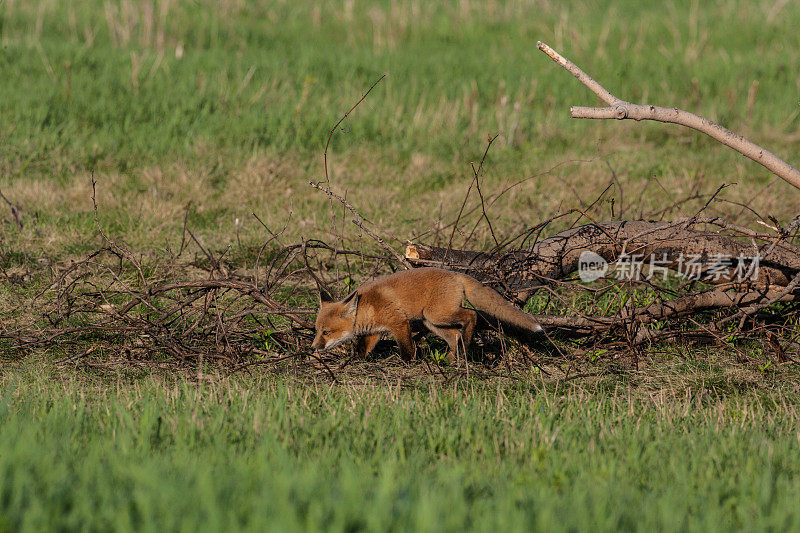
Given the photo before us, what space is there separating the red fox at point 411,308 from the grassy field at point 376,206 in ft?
1.53

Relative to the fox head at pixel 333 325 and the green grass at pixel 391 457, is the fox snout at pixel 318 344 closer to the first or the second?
the fox head at pixel 333 325

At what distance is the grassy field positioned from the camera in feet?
11.0

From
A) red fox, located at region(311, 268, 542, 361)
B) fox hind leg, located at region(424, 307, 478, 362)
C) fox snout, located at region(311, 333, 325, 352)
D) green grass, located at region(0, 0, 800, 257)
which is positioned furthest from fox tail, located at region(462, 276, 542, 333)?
green grass, located at region(0, 0, 800, 257)

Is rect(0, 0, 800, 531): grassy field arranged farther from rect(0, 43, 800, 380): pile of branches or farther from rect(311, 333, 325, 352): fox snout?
rect(311, 333, 325, 352): fox snout

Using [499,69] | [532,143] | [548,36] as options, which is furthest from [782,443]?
[548,36]

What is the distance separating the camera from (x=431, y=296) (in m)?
5.75

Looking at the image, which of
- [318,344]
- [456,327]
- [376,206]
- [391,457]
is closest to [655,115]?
[456,327]

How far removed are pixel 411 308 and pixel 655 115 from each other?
2163 mm

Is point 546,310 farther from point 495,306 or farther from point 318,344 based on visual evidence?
point 318,344

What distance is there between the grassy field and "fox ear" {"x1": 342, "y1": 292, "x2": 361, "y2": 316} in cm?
58

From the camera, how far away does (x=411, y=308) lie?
574 cm

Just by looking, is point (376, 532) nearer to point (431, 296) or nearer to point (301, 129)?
point (431, 296)

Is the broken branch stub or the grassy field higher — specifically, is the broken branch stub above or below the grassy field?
above

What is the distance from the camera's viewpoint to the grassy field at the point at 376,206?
11.0 ft
